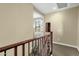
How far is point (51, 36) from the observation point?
82.5 inches

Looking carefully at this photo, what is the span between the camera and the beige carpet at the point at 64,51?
193cm

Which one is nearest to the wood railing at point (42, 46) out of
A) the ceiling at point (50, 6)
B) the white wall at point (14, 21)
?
the white wall at point (14, 21)

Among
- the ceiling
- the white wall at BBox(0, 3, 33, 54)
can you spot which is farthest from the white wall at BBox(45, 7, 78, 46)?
the white wall at BBox(0, 3, 33, 54)

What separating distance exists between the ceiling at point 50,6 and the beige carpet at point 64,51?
0.66 metres

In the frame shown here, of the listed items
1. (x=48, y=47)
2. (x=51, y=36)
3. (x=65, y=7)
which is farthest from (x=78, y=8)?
(x=48, y=47)

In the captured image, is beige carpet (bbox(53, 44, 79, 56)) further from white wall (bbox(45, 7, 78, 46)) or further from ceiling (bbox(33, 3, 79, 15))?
ceiling (bbox(33, 3, 79, 15))

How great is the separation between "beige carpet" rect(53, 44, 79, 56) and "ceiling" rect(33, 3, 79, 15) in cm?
66

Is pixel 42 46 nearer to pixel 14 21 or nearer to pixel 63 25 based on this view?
pixel 63 25

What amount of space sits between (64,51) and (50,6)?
0.83 metres

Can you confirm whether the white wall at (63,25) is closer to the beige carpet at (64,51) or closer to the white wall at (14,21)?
the beige carpet at (64,51)

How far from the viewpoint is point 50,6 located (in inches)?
79.1

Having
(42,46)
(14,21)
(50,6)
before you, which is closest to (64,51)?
(42,46)

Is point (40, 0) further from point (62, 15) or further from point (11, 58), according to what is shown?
point (11, 58)

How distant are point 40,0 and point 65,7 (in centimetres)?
45
